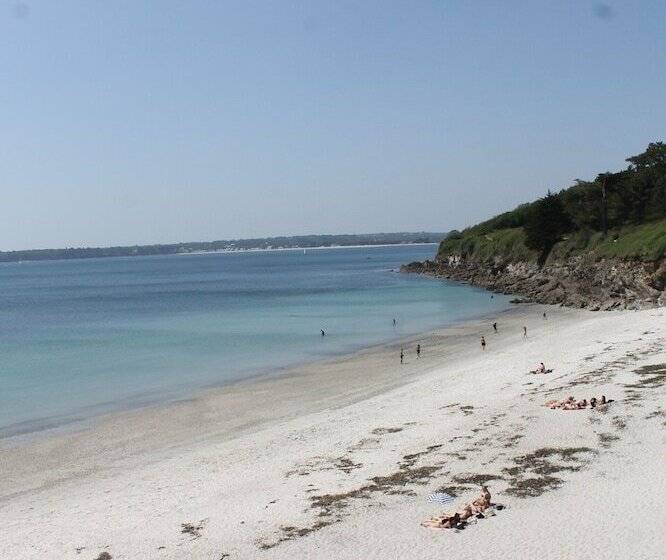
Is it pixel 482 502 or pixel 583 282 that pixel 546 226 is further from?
pixel 482 502

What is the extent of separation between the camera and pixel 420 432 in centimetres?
2078

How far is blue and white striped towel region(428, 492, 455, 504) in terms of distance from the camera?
14.7 m

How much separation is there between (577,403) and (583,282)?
44.2m

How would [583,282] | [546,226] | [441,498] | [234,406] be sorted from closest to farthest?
[441,498], [234,406], [583,282], [546,226]

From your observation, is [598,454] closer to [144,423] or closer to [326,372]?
[144,423]

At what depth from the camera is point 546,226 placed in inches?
3130

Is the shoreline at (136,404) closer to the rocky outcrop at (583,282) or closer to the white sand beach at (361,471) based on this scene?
Result: the white sand beach at (361,471)

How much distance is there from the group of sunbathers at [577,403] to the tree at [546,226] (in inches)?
2390

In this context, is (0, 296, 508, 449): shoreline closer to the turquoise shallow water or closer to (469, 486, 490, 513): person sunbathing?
the turquoise shallow water

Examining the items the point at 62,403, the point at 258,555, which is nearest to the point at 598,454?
the point at 258,555

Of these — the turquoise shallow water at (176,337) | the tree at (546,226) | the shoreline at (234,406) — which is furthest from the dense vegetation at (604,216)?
the shoreline at (234,406)

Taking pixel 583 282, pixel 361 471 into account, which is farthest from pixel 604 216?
pixel 361 471

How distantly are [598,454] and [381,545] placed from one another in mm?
7019

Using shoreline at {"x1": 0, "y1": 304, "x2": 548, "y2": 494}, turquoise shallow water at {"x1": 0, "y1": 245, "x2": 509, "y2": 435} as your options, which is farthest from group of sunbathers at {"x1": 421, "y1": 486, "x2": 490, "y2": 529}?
turquoise shallow water at {"x1": 0, "y1": 245, "x2": 509, "y2": 435}
